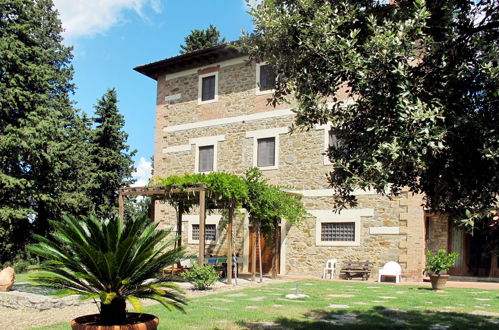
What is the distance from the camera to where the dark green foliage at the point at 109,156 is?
25.9 m

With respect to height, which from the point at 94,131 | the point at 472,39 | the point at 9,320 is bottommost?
the point at 9,320

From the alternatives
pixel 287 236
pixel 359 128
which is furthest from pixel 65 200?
pixel 359 128

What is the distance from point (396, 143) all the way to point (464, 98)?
3.48 ft

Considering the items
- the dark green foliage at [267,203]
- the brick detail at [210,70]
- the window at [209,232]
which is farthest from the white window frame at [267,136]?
the window at [209,232]

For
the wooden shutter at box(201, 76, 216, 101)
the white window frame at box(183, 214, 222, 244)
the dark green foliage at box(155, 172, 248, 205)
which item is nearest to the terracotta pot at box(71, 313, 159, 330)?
the dark green foliage at box(155, 172, 248, 205)

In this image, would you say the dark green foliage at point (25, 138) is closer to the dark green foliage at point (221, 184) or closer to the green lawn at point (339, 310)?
the dark green foliage at point (221, 184)

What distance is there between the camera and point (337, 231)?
16.8m

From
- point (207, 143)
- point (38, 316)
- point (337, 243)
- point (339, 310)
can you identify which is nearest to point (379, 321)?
point (339, 310)

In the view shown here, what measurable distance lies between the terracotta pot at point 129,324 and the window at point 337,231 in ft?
38.8

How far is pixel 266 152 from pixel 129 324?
44.3 ft

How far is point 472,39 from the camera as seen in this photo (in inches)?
189

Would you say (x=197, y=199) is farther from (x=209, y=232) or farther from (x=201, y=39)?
(x=201, y=39)

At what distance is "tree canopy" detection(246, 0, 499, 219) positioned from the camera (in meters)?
4.55

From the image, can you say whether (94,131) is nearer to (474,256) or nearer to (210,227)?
(210,227)
